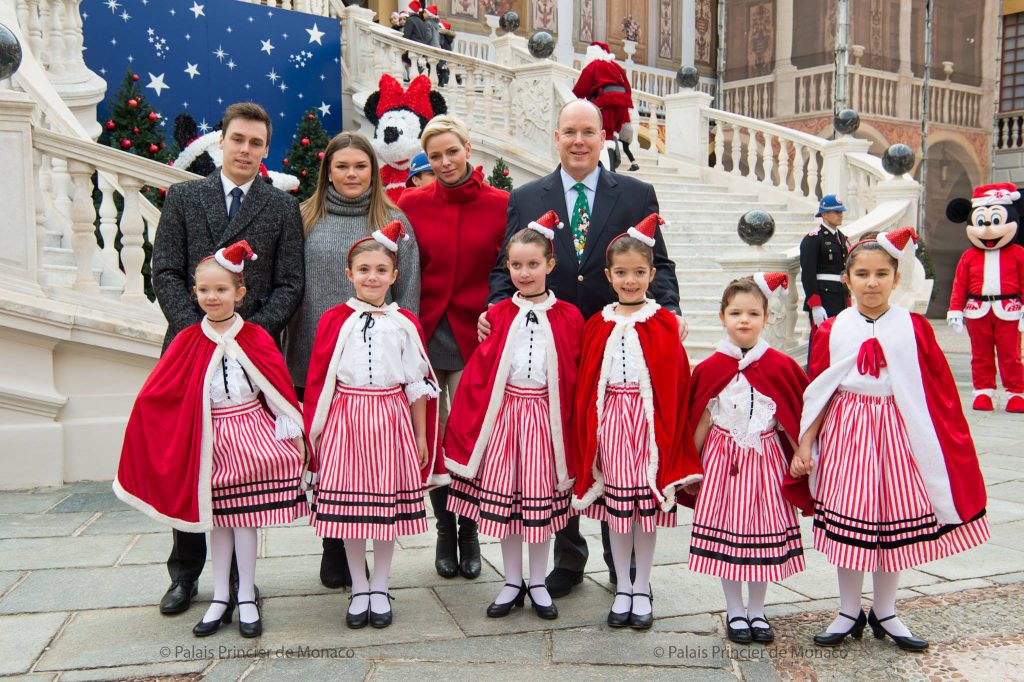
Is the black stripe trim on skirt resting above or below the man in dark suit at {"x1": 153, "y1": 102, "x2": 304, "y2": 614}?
below

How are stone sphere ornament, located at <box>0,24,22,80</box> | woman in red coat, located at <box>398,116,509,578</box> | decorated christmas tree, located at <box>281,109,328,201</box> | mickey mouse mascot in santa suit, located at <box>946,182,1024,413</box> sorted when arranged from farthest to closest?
decorated christmas tree, located at <box>281,109,328,201</box>, mickey mouse mascot in santa suit, located at <box>946,182,1024,413</box>, stone sphere ornament, located at <box>0,24,22,80</box>, woman in red coat, located at <box>398,116,509,578</box>

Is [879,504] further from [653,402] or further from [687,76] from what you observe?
[687,76]

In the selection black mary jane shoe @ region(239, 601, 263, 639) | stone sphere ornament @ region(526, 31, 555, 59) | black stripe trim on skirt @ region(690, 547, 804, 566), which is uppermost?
stone sphere ornament @ region(526, 31, 555, 59)

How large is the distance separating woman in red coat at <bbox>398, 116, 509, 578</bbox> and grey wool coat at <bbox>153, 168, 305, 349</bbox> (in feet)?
1.87

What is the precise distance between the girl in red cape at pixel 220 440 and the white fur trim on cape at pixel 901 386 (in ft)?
6.27

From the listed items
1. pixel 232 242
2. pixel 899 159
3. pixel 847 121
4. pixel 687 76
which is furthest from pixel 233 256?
pixel 687 76

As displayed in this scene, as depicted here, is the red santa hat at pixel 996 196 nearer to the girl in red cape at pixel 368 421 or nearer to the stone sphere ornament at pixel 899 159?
the stone sphere ornament at pixel 899 159

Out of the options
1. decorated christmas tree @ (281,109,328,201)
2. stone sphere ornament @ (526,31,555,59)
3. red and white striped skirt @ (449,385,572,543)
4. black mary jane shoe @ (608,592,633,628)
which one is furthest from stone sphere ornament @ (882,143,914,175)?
black mary jane shoe @ (608,592,633,628)

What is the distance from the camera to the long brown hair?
3.63m

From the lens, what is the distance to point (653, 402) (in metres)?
3.22

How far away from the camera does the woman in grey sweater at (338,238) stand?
3.63m

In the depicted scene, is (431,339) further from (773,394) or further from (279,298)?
(773,394)

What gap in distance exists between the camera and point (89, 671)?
9.46ft

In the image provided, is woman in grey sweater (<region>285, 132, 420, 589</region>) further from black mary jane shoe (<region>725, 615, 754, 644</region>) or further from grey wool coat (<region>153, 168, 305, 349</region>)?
black mary jane shoe (<region>725, 615, 754, 644</region>)
